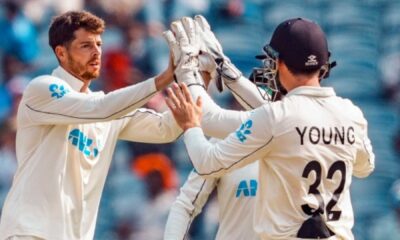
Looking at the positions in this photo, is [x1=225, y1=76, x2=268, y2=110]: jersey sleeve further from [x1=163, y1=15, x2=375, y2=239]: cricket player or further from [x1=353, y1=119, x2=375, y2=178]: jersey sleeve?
[x1=163, y1=15, x2=375, y2=239]: cricket player

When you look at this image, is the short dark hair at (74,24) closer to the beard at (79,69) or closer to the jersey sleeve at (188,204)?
the beard at (79,69)

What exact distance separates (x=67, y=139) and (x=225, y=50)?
5198 millimetres

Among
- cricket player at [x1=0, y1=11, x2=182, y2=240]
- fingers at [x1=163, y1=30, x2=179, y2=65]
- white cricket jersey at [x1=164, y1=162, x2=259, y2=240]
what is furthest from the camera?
white cricket jersey at [x1=164, y1=162, x2=259, y2=240]

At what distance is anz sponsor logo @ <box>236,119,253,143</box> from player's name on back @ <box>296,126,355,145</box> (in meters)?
0.19

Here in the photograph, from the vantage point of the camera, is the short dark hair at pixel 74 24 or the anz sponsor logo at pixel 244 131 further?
the short dark hair at pixel 74 24

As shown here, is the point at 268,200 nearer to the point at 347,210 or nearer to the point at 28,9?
the point at 347,210

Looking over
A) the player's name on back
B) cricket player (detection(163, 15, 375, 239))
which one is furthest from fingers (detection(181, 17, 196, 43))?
the player's name on back

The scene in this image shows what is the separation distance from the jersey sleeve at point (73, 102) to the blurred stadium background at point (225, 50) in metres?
4.68

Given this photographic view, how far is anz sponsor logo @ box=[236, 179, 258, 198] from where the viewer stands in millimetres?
7137

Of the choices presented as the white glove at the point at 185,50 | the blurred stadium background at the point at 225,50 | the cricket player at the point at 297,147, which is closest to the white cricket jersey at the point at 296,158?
the cricket player at the point at 297,147

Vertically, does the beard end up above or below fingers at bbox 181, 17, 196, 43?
below

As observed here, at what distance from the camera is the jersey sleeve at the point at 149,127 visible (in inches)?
273

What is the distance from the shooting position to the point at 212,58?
21.4 ft

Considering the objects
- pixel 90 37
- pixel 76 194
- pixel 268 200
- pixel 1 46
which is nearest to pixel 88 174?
pixel 76 194
